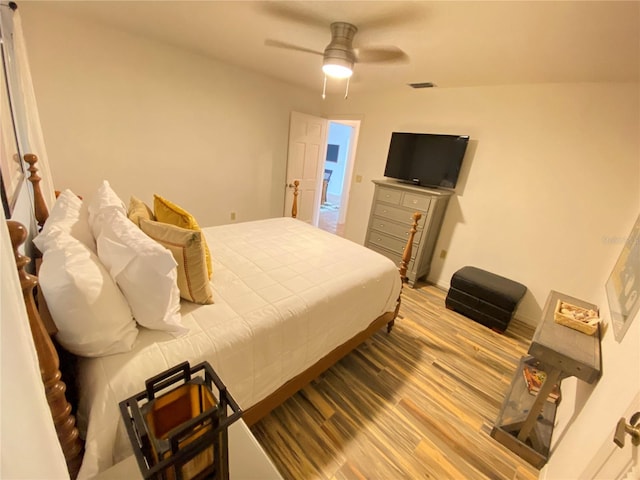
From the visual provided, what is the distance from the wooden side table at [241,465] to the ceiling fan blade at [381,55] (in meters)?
2.61

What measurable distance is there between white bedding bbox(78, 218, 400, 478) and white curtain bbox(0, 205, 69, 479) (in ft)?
1.69

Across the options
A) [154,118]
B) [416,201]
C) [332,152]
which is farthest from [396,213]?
[332,152]

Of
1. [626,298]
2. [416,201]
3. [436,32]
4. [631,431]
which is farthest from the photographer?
[416,201]

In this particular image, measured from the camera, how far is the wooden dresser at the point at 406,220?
3.12m

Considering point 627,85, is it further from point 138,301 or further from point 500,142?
point 138,301

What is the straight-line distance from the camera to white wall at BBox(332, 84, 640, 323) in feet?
7.55

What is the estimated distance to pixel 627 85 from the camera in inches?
85.9

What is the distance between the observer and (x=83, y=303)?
35.6 inches

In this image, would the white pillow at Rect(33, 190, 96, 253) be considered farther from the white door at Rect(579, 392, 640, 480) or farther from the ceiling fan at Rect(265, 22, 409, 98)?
the white door at Rect(579, 392, 640, 480)

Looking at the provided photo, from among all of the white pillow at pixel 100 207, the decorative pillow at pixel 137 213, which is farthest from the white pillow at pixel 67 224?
the decorative pillow at pixel 137 213

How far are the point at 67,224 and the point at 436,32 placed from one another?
94.1 inches

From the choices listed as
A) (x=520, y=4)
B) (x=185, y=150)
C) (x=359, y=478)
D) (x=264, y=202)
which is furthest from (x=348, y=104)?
(x=359, y=478)

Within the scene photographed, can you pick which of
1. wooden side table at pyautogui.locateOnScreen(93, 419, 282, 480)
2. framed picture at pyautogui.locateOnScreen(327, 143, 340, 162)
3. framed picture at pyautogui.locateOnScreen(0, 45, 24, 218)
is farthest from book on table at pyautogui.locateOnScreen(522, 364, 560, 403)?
framed picture at pyautogui.locateOnScreen(327, 143, 340, 162)

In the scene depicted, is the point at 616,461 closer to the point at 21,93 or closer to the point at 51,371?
the point at 51,371
